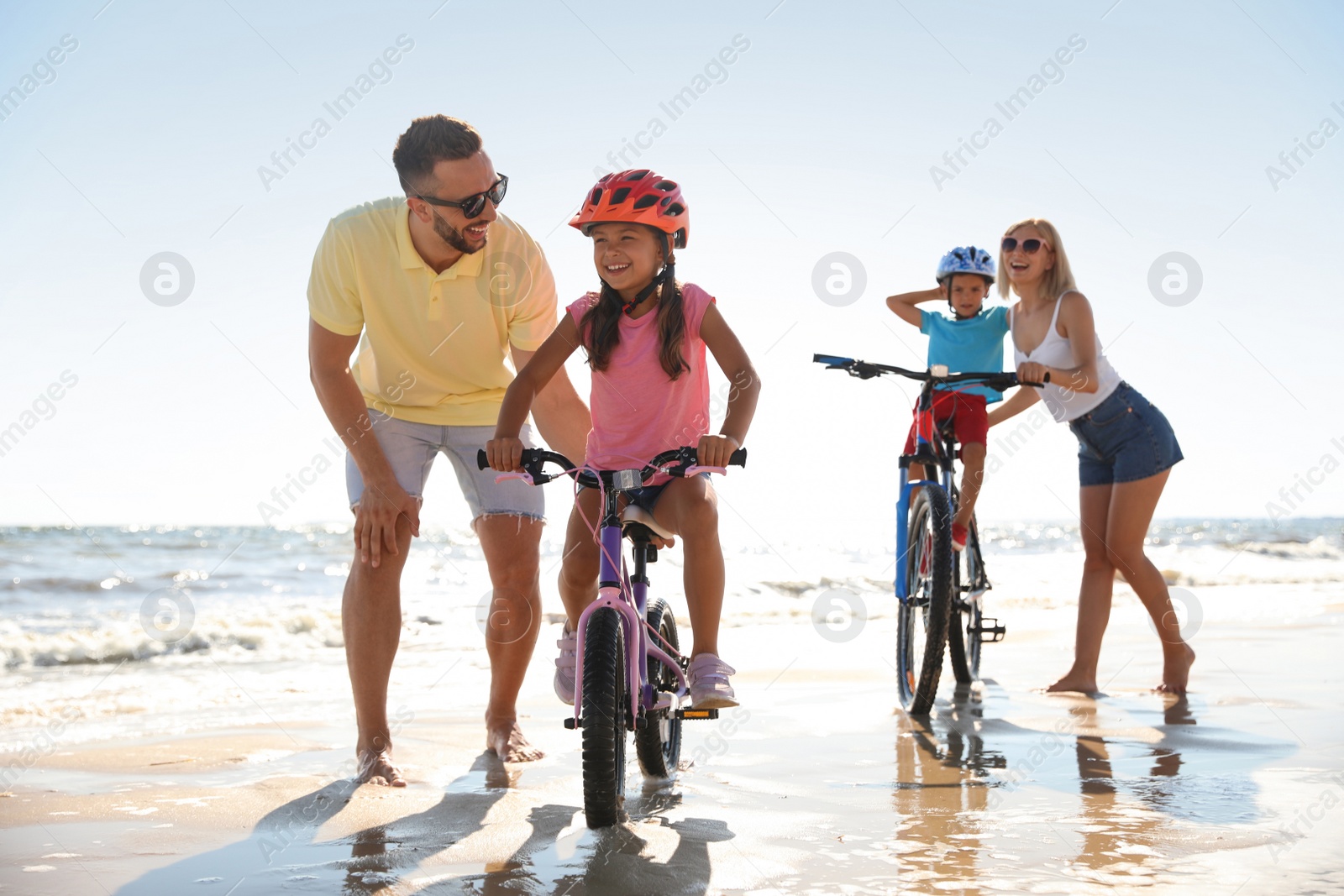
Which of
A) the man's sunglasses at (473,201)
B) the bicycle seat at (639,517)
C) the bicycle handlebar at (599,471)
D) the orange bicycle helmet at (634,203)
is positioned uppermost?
the man's sunglasses at (473,201)

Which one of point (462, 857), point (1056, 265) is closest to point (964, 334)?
point (1056, 265)

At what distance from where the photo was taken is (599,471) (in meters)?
2.92

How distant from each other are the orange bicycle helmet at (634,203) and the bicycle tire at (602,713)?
1219 mm

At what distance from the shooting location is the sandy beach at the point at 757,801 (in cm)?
252

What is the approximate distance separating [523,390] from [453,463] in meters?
0.82

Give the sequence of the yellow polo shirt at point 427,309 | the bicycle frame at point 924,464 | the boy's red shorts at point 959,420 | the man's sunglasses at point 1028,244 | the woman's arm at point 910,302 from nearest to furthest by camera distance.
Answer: the yellow polo shirt at point 427,309, the bicycle frame at point 924,464, the boy's red shorts at point 959,420, the man's sunglasses at point 1028,244, the woman's arm at point 910,302

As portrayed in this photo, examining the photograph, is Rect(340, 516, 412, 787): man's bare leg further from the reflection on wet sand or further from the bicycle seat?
the reflection on wet sand

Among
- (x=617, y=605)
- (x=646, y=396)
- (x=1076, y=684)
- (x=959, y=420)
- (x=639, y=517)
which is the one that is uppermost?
(x=959, y=420)

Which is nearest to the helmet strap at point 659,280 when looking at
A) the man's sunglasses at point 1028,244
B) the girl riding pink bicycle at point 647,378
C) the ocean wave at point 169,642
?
the girl riding pink bicycle at point 647,378

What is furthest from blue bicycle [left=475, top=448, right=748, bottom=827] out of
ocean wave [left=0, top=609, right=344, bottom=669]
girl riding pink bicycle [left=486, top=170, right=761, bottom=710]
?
ocean wave [left=0, top=609, right=344, bottom=669]

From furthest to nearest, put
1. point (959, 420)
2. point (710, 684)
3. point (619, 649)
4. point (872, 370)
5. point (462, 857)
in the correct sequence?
point (959, 420) → point (872, 370) → point (710, 684) → point (619, 649) → point (462, 857)

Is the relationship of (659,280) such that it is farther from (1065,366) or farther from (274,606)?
(274,606)

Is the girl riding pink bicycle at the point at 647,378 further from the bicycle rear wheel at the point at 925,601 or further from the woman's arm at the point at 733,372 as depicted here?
the bicycle rear wheel at the point at 925,601

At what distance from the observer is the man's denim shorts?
12.4 feet
